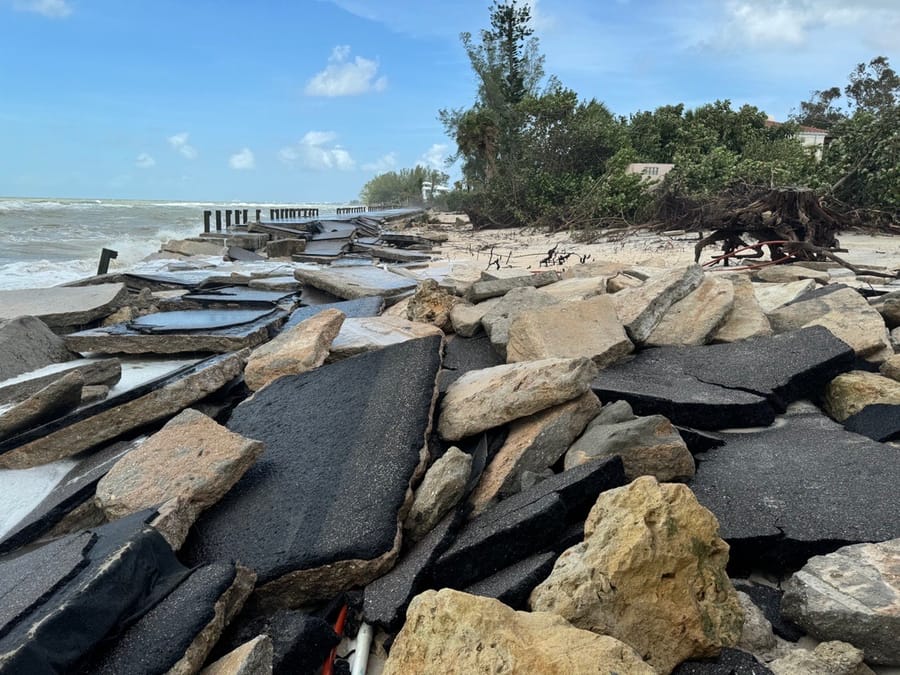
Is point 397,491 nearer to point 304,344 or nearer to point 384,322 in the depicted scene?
point 304,344

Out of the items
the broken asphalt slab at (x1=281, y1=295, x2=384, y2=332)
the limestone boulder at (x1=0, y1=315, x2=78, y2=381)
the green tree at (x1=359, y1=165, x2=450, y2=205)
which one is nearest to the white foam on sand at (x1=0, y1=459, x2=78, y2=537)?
the limestone boulder at (x1=0, y1=315, x2=78, y2=381)

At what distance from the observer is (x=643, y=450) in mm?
2104

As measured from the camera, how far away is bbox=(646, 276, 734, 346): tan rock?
3477mm

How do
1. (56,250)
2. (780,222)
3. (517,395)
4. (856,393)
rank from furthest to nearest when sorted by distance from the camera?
(56,250)
(780,222)
(856,393)
(517,395)

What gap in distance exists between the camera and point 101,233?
21047mm

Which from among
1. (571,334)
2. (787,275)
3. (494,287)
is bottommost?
(571,334)

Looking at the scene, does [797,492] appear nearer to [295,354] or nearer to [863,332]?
[863,332]

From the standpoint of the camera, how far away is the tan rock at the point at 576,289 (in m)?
4.15

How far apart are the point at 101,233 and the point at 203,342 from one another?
2054 cm

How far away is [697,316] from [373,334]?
1967 millimetres

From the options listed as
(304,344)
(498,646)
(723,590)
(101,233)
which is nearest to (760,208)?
(304,344)

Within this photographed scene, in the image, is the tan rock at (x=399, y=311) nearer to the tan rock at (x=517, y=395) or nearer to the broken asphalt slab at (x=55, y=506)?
the tan rock at (x=517, y=395)

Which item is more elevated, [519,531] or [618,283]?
Answer: [618,283]

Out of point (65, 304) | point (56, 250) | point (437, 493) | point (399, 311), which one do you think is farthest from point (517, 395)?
point (56, 250)
